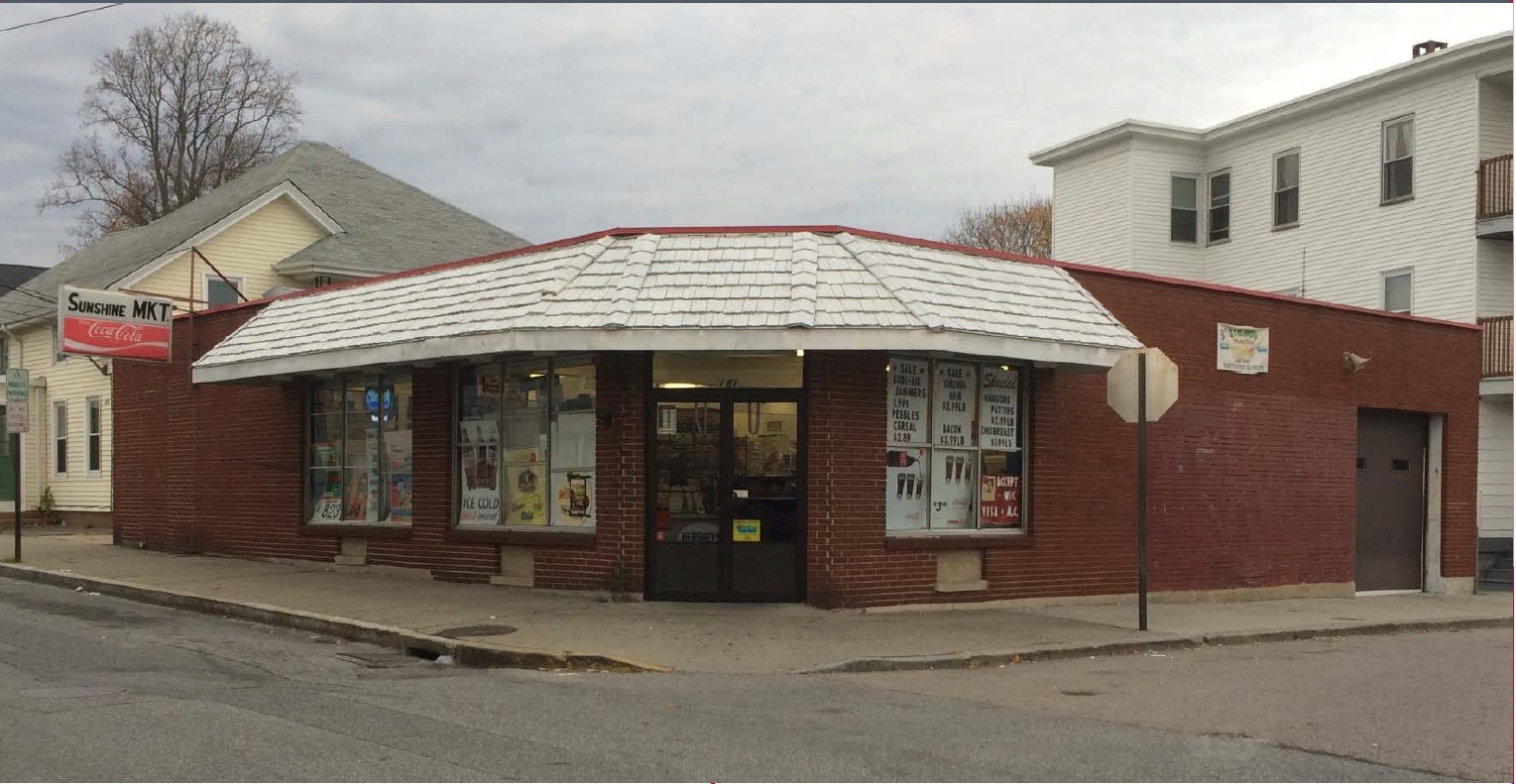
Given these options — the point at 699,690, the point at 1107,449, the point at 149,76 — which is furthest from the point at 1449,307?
the point at 149,76

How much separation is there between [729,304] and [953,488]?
144 inches

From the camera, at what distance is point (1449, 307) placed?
24.0 metres

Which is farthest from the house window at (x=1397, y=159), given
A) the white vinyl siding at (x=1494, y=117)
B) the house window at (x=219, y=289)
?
the house window at (x=219, y=289)

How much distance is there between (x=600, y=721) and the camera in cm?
837

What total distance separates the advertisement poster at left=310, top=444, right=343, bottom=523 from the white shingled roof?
2.13m

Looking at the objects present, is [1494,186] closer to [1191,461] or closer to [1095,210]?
[1095,210]

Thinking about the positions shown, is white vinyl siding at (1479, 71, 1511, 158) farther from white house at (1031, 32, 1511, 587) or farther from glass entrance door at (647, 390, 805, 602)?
glass entrance door at (647, 390, 805, 602)

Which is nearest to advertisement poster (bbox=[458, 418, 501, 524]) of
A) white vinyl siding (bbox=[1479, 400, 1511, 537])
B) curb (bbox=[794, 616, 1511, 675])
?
curb (bbox=[794, 616, 1511, 675])

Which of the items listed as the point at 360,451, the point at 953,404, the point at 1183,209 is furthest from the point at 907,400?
the point at 1183,209

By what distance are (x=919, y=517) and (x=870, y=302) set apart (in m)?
2.80

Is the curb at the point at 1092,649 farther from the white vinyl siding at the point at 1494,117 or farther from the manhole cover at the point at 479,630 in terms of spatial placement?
the white vinyl siding at the point at 1494,117

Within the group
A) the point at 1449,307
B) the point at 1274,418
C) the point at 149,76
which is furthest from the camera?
the point at 149,76

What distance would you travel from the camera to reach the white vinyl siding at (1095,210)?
2914 centimetres

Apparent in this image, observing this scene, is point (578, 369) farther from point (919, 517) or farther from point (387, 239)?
point (387, 239)
